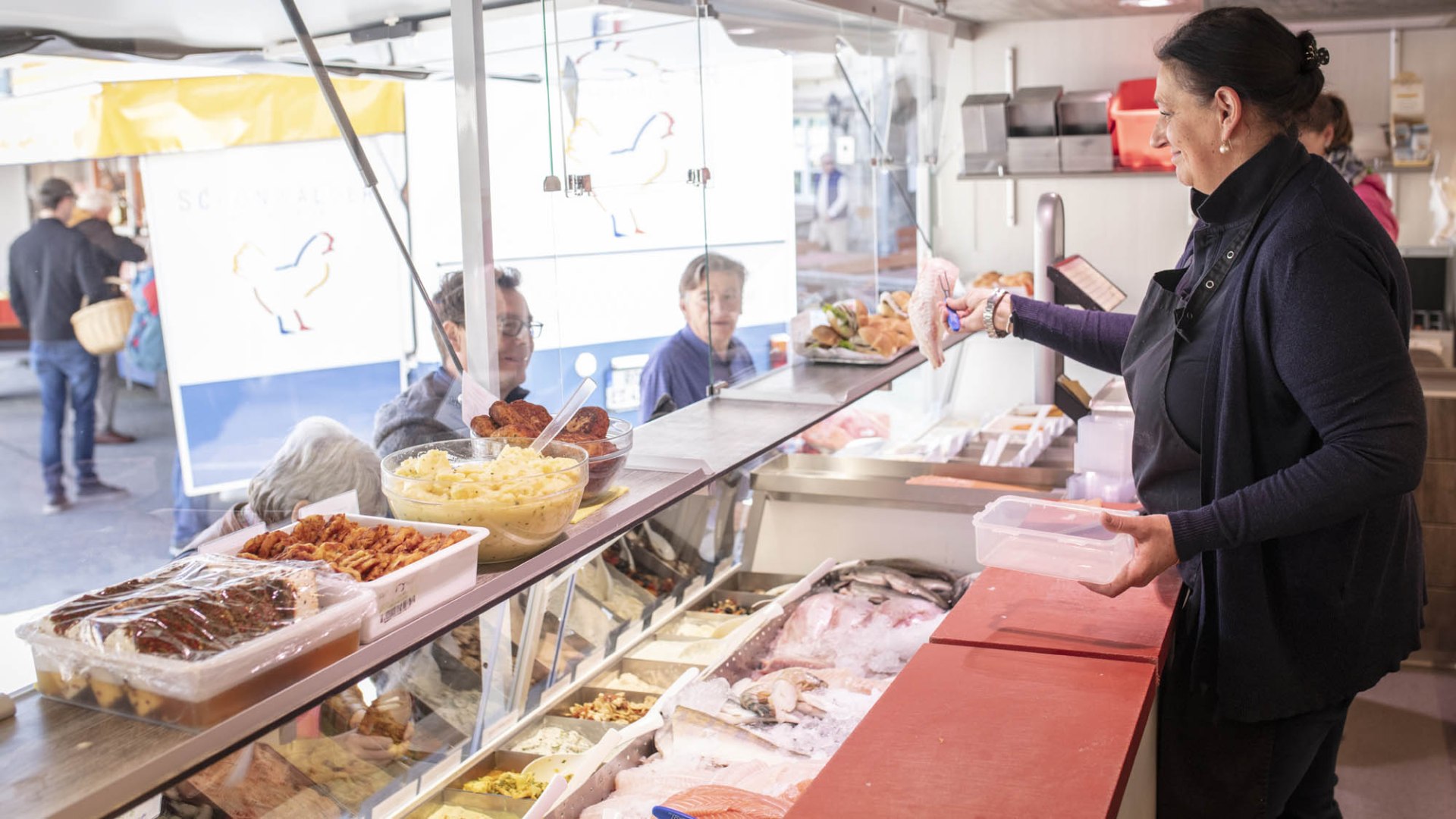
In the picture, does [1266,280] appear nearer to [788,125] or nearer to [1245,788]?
[1245,788]

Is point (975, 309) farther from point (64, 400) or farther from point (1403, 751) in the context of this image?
point (64, 400)

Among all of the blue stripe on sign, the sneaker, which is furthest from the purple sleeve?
the sneaker

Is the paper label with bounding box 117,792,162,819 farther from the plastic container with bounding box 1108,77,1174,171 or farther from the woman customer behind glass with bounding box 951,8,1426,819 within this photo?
the plastic container with bounding box 1108,77,1174,171

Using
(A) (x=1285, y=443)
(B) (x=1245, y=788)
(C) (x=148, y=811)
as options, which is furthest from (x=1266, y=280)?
(C) (x=148, y=811)

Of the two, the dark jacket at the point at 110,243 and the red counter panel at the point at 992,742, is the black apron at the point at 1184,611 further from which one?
the dark jacket at the point at 110,243

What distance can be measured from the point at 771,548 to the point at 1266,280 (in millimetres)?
1892

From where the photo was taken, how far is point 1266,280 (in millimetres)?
1888

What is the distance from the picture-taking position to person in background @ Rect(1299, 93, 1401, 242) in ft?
12.1

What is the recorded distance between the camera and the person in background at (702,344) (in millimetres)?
3066

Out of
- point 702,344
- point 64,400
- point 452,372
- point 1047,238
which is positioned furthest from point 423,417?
point 64,400

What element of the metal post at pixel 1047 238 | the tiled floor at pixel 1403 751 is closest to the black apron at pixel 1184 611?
the tiled floor at pixel 1403 751

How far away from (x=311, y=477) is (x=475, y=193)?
82 cm

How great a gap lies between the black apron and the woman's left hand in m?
0.22

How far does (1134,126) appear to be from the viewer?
4.99m
